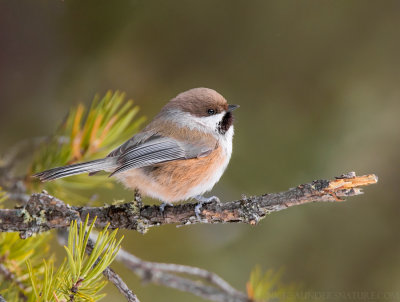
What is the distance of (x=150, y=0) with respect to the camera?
326cm

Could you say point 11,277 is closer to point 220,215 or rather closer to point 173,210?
point 173,210

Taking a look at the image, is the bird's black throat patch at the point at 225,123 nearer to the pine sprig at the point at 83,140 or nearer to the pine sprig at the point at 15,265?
the pine sprig at the point at 83,140

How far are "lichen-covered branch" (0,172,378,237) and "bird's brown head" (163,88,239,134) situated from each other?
2.53 feet

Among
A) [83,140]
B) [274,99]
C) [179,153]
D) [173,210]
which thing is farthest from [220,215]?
[274,99]

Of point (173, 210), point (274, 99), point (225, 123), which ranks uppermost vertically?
point (274, 99)

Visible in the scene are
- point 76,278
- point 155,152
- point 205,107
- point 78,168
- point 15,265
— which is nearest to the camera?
point 76,278

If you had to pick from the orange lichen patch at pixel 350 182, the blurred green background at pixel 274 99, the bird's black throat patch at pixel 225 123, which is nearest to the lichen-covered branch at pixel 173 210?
the orange lichen patch at pixel 350 182

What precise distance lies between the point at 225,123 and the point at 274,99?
2.46 feet

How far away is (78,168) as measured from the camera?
1.97 meters

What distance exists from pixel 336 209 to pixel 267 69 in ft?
3.50

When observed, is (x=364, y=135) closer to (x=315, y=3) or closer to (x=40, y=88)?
(x=315, y=3)

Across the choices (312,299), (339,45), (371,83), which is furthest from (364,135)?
(312,299)

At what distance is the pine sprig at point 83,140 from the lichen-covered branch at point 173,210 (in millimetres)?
459

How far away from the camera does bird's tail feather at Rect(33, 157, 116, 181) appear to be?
1841 mm
